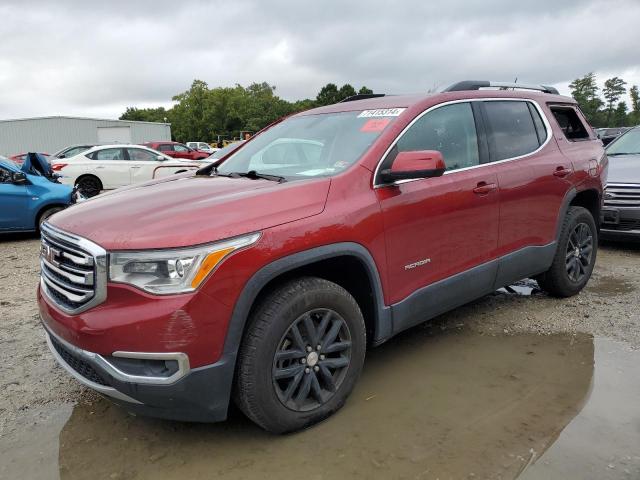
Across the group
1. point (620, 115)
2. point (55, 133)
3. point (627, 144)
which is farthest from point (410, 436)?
point (620, 115)

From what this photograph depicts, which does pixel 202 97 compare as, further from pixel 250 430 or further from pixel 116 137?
pixel 250 430

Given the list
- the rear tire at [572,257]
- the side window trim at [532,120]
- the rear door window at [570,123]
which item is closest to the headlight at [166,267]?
the side window trim at [532,120]

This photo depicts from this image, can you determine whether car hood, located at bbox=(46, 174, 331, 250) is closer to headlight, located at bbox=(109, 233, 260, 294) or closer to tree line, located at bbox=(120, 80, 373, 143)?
headlight, located at bbox=(109, 233, 260, 294)

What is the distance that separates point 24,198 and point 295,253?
7.66 m

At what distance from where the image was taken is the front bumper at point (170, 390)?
245cm

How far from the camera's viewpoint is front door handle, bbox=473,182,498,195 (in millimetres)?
3691

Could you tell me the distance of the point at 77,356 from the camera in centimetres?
257

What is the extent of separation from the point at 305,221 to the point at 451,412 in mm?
1408

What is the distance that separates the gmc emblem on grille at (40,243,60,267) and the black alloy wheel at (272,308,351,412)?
1.26 metres

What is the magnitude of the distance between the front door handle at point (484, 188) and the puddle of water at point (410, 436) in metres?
1.20

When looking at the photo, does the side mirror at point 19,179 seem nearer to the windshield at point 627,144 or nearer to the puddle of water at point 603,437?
the puddle of water at point 603,437

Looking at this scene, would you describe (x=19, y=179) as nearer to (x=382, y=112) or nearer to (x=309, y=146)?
(x=309, y=146)

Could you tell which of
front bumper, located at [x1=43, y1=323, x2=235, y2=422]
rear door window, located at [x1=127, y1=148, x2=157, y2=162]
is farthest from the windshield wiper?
rear door window, located at [x1=127, y1=148, x2=157, y2=162]

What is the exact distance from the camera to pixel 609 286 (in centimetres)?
540
